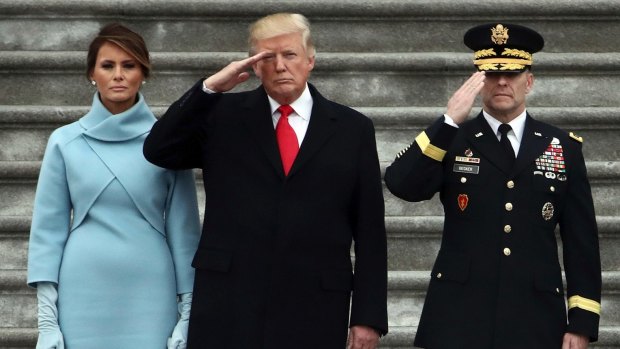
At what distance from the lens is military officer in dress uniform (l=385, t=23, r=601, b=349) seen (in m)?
5.49

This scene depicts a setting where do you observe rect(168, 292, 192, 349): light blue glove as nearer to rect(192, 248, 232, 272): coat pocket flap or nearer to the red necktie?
rect(192, 248, 232, 272): coat pocket flap

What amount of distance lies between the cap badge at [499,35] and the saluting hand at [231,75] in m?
0.87

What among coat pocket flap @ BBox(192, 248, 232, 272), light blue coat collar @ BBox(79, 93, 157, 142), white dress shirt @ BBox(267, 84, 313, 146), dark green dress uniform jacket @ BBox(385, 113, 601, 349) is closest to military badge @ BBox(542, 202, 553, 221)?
dark green dress uniform jacket @ BBox(385, 113, 601, 349)

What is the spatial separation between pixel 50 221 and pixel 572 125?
3.05 meters

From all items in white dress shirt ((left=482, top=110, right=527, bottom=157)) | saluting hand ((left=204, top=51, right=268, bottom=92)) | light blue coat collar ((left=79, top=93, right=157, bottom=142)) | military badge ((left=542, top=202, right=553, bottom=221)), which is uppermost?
saluting hand ((left=204, top=51, right=268, bottom=92))

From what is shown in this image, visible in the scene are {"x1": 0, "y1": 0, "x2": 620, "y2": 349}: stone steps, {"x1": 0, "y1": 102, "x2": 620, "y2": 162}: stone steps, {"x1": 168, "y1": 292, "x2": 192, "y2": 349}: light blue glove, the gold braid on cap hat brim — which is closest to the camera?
{"x1": 168, "y1": 292, "x2": 192, "y2": 349}: light blue glove

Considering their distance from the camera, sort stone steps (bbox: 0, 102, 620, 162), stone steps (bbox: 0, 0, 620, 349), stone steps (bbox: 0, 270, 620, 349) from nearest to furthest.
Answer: stone steps (bbox: 0, 270, 620, 349) < stone steps (bbox: 0, 0, 620, 349) < stone steps (bbox: 0, 102, 620, 162)

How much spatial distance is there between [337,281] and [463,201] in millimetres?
534

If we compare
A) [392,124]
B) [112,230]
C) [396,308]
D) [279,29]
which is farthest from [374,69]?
[112,230]

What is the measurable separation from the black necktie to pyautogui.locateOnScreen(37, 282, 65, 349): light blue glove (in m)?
1.61

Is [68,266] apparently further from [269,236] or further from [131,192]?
[269,236]

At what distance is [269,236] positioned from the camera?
5320 mm

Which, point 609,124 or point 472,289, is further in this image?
point 609,124

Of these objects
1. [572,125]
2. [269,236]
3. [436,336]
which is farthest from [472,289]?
[572,125]
